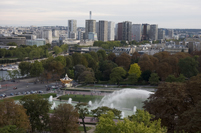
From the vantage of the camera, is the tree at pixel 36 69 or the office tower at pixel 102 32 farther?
the office tower at pixel 102 32

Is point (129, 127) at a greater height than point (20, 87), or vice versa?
point (129, 127)

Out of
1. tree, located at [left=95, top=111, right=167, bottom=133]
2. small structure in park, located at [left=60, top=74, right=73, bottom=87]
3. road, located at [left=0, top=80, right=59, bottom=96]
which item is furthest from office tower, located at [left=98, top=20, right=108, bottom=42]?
tree, located at [left=95, top=111, right=167, bottom=133]

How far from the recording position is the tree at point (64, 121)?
24.4m

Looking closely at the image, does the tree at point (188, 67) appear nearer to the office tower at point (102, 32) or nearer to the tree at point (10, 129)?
the tree at point (10, 129)

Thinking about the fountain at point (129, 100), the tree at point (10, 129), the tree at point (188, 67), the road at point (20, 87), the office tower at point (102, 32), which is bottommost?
the road at point (20, 87)

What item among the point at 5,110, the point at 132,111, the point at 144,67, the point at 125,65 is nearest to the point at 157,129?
the point at 5,110

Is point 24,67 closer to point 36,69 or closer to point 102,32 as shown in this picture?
point 36,69

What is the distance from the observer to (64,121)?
2445 centimetres

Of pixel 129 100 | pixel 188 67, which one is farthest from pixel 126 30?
pixel 129 100

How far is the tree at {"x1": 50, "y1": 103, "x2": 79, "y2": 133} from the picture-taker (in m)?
24.4

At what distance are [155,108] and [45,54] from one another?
89.0 meters

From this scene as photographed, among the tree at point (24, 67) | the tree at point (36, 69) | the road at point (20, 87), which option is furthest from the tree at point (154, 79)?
the tree at point (24, 67)

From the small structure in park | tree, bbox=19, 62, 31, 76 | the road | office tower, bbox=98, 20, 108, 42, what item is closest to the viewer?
the road

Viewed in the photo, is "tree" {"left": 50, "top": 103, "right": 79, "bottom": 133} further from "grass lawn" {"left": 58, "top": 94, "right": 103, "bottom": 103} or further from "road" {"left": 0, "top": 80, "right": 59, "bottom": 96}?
"road" {"left": 0, "top": 80, "right": 59, "bottom": 96}
